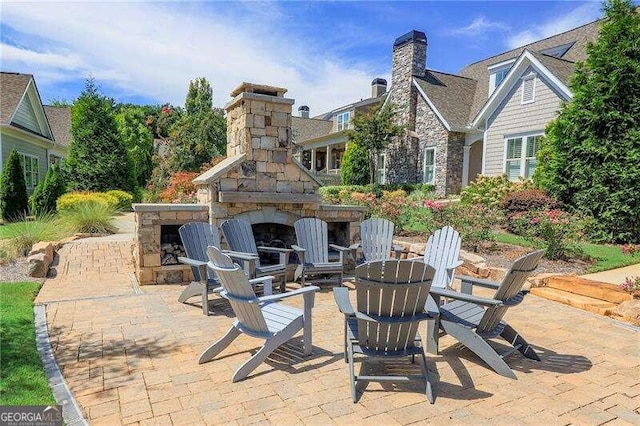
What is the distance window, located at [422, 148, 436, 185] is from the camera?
18817 mm

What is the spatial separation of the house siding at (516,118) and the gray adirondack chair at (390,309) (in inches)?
517

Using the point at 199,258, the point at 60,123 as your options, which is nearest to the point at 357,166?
the point at 199,258

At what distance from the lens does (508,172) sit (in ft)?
50.8

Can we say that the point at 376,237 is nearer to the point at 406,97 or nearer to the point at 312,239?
the point at 312,239

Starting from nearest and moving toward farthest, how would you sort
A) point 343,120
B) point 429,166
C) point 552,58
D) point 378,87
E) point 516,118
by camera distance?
point 552,58 < point 516,118 < point 429,166 < point 343,120 < point 378,87

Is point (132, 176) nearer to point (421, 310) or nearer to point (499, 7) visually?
point (499, 7)

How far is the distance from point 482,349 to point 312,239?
3.57 meters

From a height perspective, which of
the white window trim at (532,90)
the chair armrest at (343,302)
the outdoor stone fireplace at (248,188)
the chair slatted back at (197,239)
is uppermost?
the white window trim at (532,90)

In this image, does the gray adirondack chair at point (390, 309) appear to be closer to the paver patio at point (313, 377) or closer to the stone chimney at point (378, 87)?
the paver patio at point (313, 377)

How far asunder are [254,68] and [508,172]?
33.8 feet

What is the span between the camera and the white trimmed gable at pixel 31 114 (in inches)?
635

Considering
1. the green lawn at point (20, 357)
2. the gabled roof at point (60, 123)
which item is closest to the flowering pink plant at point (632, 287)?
the green lawn at point (20, 357)

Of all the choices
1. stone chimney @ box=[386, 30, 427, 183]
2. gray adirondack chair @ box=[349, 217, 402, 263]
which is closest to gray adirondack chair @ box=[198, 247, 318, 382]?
gray adirondack chair @ box=[349, 217, 402, 263]

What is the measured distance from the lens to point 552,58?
47.8 feet
